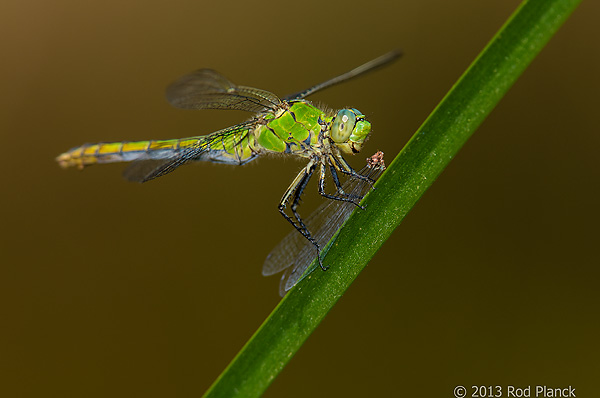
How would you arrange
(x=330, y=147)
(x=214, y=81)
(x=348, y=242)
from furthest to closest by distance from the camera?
(x=214, y=81), (x=330, y=147), (x=348, y=242)

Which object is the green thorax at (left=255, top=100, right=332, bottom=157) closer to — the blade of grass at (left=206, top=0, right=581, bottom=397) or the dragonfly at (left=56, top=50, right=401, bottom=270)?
the dragonfly at (left=56, top=50, right=401, bottom=270)

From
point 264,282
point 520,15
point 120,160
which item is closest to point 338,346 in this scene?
point 264,282

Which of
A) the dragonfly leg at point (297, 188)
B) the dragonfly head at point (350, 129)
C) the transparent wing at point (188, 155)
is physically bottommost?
the dragonfly leg at point (297, 188)

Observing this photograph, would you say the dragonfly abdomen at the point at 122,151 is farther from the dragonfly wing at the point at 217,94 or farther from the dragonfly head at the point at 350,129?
the dragonfly head at the point at 350,129

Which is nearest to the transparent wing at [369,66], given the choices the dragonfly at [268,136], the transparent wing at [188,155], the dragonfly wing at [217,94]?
the dragonfly at [268,136]

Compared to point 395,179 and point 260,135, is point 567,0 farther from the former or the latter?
point 260,135
